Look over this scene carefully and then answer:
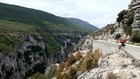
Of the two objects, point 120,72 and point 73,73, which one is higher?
point 120,72

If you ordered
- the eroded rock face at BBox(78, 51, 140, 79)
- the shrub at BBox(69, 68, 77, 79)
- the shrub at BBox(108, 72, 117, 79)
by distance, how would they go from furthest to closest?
the shrub at BBox(69, 68, 77, 79) → the shrub at BBox(108, 72, 117, 79) → the eroded rock face at BBox(78, 51, 140, 79)

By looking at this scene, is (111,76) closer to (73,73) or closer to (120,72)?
(120,72)

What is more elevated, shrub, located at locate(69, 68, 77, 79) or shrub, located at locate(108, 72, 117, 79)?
shrub, located at locate(108, 72, 117, 79)

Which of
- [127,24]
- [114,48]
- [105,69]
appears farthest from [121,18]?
[105,69]

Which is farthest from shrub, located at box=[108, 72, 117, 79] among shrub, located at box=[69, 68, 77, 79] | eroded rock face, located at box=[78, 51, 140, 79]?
shrub, located at box=[69, 68, 77, 79]

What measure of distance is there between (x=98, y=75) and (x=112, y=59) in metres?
7.11

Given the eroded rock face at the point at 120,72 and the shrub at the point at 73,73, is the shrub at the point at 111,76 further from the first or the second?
the shrub at the point at 73,73

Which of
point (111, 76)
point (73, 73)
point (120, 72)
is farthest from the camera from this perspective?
point (73, 73)

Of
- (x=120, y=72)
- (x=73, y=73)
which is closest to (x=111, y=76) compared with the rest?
(x=120, y=72)

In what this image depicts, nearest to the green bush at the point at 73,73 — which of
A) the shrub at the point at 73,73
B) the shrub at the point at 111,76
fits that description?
the shrub at the point at 73,73

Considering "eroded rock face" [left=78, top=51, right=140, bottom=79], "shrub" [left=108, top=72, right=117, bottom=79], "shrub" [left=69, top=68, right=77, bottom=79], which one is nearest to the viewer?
"eroded rock face" [left=78, top=51, right=140, bottom=79]

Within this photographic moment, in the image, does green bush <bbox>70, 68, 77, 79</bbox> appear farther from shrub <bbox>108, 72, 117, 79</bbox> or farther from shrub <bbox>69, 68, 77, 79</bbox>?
shrub <bbox>108, 72, 117, 79</bbox>

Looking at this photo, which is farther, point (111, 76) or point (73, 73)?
point (73, 73)

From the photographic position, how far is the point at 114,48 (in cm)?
4434
